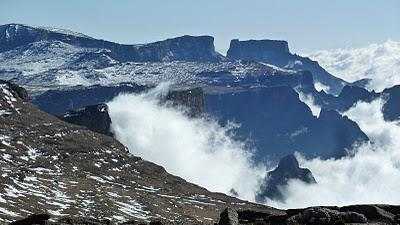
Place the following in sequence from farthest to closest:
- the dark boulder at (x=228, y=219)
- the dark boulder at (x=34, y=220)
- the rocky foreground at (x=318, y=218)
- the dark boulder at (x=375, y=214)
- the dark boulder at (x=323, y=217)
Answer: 1. the dark boulder at (x=375, y=214)
2. the dark boulder at (x=323, y=217)
3. the dark boulder at (x=228, y=219)
4. the rocky foreground at (x=318, y=218)
5. the dark boulder at (x=34, y=220)

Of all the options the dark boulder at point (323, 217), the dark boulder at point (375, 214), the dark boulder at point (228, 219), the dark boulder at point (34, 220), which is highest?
the dark boulder at point (375, 214)

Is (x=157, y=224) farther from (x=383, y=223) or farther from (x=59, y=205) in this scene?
(x=59, y=205)

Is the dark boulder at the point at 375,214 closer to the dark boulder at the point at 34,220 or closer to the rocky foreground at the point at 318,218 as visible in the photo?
the rocky foreground at the point at 318,218

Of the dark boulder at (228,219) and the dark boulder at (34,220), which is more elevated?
the dark boulder at (228,219)

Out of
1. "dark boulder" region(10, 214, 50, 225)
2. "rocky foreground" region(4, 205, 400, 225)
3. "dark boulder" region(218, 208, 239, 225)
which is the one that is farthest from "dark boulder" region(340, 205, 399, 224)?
"dark boulder" region(10, 214, 50, 225)

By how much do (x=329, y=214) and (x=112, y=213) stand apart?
148617 millimetres

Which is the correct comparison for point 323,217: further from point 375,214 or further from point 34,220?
point 34,220

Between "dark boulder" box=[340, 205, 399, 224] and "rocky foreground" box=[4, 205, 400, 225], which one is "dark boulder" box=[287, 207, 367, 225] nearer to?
"rocky foreground" box=[4, 205, 400, 225]

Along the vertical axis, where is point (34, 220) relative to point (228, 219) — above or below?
below

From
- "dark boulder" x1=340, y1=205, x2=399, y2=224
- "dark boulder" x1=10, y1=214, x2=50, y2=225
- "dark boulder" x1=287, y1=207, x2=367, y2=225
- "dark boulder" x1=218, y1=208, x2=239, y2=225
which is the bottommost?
"dark boulder" x1=10, y1=214, x2=50, y2=225

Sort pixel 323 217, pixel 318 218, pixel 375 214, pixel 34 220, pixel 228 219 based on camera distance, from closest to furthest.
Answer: pixel 34 220 < pixel 228 219 < pixel 323 217 < pixel 318 218 < pixel 375 214

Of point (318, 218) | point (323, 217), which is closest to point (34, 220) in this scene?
point (318, 218)

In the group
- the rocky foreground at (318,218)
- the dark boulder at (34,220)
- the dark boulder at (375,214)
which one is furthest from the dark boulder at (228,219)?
the dark boulder at (34,220)

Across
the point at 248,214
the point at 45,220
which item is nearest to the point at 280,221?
the point at 248,214
